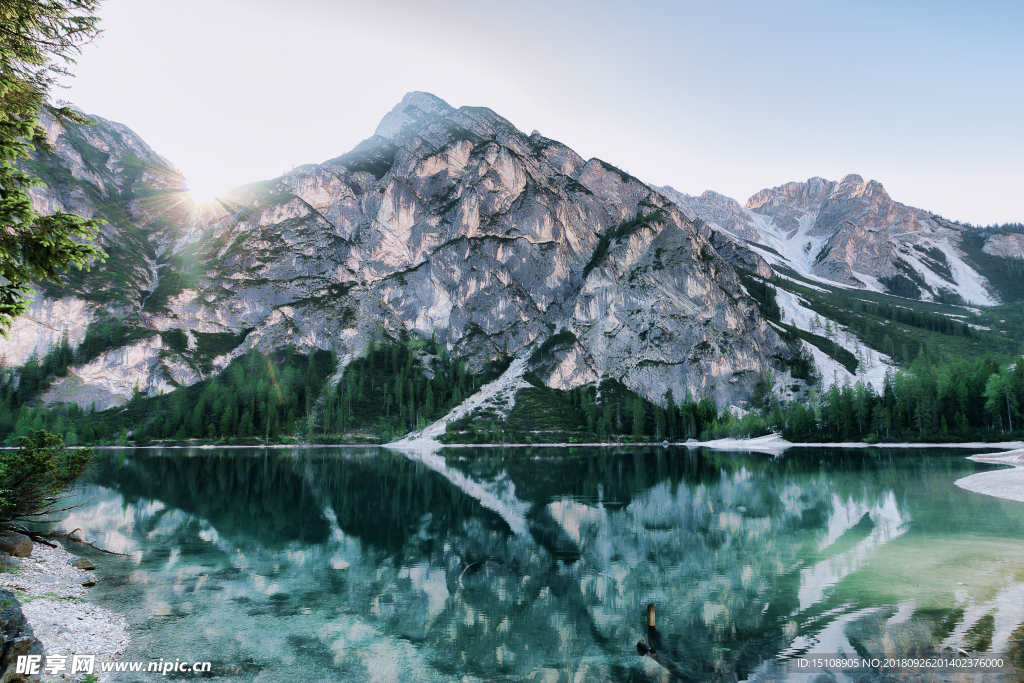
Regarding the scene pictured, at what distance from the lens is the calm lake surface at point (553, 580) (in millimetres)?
17844

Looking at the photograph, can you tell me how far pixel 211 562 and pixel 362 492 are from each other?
30144mm

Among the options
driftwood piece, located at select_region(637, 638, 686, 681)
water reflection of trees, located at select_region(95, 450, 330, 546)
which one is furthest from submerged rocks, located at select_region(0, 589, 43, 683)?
water reflection of trees, located at select_region(95, 450, 330, 546)

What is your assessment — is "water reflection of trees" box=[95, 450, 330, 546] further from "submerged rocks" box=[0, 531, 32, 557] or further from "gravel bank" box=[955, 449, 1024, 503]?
"gravel bank" box=[955, 449, 1024, 503]

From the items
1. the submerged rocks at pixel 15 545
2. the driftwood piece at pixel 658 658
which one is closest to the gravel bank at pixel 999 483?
the driftwood piece at pixel 658 658

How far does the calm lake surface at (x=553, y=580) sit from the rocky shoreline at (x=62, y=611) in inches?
37.8

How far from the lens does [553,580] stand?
26656mm

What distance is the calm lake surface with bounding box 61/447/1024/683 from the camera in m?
17.8

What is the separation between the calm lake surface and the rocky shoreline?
960mm

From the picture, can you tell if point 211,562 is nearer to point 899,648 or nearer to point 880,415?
point 899,648

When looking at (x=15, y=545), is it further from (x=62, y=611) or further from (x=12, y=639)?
(x=12, y=639)

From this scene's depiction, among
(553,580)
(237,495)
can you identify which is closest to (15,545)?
(553,580)

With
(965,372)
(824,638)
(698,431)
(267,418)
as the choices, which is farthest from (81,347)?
(965,372)

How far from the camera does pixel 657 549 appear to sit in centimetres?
3234

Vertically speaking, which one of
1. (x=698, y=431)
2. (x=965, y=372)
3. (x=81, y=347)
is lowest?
(x=698, y=431)
